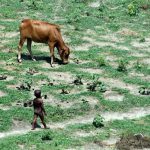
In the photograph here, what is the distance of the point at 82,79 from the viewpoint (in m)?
27.5

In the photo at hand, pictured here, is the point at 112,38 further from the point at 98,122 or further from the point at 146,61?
the point at 98,122

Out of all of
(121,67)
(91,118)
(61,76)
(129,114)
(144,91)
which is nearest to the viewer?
(91,118)

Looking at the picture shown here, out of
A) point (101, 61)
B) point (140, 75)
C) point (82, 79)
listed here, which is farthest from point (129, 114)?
point (101, 61)

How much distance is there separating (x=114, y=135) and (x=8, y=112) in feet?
15.3

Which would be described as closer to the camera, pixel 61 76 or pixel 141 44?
pixel 61 76

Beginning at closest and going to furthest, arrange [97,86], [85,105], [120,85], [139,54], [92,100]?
[85,105]
[92,100]
[97,86]
[120,85]
[139,54]

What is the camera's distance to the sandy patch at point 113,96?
82.7 ft

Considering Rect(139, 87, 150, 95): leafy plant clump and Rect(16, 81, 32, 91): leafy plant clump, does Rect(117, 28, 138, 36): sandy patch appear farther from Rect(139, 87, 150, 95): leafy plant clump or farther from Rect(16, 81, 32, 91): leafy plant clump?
Rect(16, 81, 32, 91): leafy plant clump

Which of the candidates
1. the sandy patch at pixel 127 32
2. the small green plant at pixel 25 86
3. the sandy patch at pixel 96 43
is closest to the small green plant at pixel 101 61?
the sandy patch at pixel 96 43

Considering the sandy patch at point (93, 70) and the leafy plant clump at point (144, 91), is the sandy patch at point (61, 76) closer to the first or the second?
the sandy patch at point (93, 70)

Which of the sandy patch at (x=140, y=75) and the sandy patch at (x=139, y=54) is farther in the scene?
the sandy patch at (x=139, y=54)

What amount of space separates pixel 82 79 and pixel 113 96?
2.56 metres

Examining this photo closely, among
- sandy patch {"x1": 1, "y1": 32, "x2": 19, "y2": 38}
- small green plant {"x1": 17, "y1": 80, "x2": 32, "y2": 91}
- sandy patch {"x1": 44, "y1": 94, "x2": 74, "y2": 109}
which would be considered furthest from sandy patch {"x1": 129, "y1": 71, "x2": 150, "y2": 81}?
sandy patch {"x1": 1, "y1": 32, "x2": 19, "y2": 38}

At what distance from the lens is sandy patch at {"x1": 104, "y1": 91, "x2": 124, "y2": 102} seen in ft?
82.7
